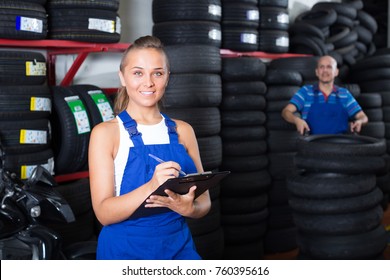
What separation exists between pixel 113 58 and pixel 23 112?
144 centimetres

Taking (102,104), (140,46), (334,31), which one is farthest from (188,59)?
(334,31)

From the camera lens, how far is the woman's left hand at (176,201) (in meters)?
1.68

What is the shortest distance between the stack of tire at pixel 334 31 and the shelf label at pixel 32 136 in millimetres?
3474

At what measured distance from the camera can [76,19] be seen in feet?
11.9

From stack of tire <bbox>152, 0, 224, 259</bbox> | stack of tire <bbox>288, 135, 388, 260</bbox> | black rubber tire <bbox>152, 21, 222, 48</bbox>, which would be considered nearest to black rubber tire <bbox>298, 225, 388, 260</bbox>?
stack of tire <bbox>288, 135, 388, 260</bbox>

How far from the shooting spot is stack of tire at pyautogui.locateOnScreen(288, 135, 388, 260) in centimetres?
378

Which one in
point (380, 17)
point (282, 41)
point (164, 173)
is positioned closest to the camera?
point (164, 173)

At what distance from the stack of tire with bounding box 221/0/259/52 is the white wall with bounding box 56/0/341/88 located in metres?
0.63

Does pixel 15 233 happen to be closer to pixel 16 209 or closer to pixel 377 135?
pixel 16 209

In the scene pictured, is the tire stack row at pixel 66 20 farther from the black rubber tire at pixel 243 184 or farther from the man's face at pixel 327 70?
the man's face at pixel 327 70

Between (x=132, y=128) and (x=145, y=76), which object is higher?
(x=145, y=76)

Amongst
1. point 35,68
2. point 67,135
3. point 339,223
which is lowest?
point 339,223

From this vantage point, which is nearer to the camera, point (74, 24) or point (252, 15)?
point (74, 24)

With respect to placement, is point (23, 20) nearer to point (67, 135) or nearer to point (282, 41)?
point (67, 135)
